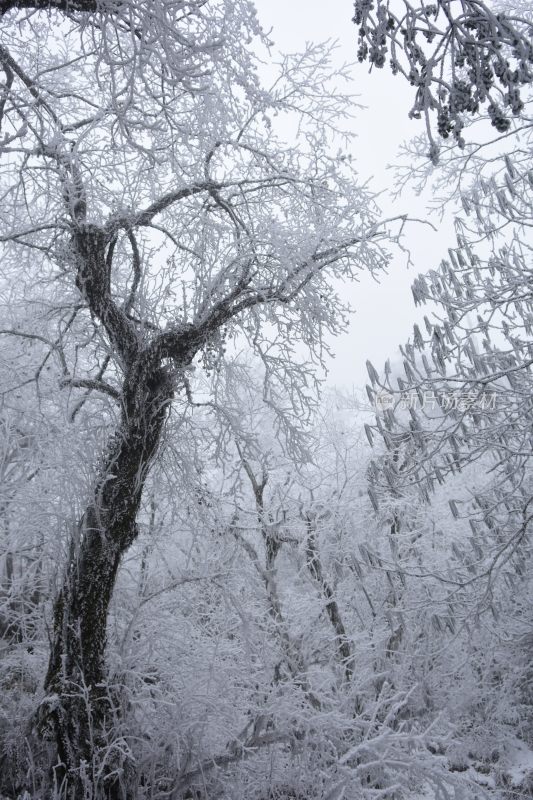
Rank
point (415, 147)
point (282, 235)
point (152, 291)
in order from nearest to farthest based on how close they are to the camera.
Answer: point (282, 235), point (152, 291), point (415, 147)

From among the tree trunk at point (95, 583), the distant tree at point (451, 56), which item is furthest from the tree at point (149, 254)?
the distant tree at point (451, 56)

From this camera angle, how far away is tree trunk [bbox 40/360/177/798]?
176 inches

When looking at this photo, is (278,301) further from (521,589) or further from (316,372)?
(521,589)

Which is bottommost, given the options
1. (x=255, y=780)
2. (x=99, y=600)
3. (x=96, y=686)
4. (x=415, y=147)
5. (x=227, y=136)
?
(x=255, y=780)

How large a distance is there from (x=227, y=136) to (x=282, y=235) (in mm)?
998

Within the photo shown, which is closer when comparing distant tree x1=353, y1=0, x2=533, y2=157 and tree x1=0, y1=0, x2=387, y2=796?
distant tree x1=353, y1=0, x2=533, y2=157

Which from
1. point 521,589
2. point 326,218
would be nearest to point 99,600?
point 326,218

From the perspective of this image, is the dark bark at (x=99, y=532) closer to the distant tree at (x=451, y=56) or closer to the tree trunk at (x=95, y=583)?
the tree trunk at (x=95, y=583)

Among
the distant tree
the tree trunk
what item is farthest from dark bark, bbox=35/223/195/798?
the distant tree

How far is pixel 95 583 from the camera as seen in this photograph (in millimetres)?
4695

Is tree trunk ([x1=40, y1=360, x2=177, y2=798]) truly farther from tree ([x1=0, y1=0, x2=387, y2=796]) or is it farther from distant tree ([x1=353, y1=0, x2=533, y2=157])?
distant tree ([x1=353, y1=0, x2=533, y2=157])

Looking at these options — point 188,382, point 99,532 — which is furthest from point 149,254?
point 99,532

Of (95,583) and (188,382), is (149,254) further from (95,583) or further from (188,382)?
(95,583)

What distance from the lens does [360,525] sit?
13336mm
